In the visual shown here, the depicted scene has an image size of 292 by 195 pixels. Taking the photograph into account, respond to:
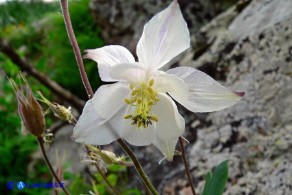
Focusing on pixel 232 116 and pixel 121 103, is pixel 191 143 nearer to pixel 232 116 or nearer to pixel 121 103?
pixel 232 116

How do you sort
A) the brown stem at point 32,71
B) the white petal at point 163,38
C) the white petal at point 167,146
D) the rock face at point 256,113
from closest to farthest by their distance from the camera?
1. the white petal at point 163,38
2. the white petal at point 167,146
3. the rock face at point 256,113
4. the brown stem at point 32,71

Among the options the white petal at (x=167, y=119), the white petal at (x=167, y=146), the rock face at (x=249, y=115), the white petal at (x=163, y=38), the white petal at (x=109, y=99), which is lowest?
the rock face at (x=249, y=115)

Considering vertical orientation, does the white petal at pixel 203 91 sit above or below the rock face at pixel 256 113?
above

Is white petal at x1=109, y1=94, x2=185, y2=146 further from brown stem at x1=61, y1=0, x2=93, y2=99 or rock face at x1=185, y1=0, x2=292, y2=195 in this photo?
rock face at x1=185, y1=0, x2=292, y2=195

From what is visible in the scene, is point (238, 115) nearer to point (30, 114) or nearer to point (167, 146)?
point (167, 146)

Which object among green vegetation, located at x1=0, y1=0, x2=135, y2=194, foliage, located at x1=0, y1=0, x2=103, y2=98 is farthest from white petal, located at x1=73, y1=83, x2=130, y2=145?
foliage, located at x1=0, y1=0, x2=103, y2=98

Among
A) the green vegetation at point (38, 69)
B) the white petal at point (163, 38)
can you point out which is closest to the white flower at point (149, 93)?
the white petal at point (163, 38)

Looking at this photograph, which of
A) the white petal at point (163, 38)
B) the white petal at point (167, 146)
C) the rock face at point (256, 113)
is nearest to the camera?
the white petal at point (163, 38)

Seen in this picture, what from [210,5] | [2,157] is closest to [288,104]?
[210,5]

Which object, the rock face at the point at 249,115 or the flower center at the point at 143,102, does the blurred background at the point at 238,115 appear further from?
the flower center at the point at 143,102
